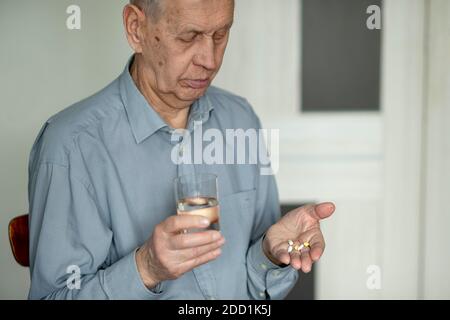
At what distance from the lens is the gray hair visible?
53.7 inches

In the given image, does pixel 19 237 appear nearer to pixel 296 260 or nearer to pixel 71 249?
pixel 71 249

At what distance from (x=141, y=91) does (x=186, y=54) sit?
0.18m

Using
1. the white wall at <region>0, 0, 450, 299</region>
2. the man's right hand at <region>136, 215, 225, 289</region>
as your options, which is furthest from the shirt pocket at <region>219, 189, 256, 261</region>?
the white wall at <region>0, 0, 450, 299</region>

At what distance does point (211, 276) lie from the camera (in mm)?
1525

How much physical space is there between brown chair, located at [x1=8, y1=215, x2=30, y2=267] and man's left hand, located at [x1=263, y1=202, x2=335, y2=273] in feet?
1.85

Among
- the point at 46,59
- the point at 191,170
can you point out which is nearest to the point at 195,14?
the point at 191,170

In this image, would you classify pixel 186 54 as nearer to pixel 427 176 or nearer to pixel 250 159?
pixel 250 159

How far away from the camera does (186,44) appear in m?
1.40

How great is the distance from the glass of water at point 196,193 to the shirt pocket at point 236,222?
12.2 inches

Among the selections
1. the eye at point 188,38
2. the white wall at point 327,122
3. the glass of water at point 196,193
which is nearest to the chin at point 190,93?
the eye at point 188,38

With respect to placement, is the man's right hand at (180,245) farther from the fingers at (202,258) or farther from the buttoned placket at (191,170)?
the buttoned placket at (191,170)

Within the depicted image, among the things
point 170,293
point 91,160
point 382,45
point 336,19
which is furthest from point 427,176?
point 91,160

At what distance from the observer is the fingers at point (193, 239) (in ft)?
3.80

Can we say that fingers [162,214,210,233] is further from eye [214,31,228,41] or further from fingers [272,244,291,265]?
eye [214,31,228,41]
